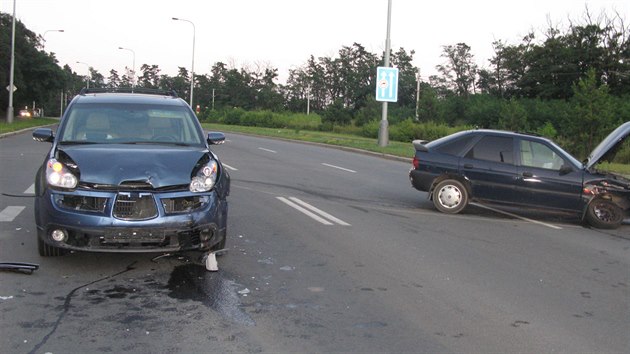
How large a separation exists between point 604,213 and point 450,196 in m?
2.51

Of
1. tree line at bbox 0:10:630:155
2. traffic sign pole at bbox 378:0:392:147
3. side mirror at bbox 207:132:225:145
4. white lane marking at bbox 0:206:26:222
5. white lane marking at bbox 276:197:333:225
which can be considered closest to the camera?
side mirror at bbox 207:132:225:145

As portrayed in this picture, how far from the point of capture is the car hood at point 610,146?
9.73 m

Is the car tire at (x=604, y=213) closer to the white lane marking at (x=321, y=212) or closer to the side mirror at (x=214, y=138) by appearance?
the white lane marking at (x=321, y=212)

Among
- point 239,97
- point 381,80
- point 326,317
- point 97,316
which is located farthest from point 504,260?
point 239,97

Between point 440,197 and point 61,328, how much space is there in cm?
759

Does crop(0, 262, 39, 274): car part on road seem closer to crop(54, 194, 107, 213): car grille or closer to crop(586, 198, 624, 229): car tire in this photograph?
crop(54, 194, 107, 213): car grille

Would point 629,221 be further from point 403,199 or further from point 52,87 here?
point 52,87

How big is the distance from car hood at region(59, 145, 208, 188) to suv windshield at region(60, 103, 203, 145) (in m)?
0.46

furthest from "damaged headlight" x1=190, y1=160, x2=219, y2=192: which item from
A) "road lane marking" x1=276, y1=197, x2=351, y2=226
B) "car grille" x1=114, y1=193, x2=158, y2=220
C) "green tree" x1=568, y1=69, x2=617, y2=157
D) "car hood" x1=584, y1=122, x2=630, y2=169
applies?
"green tree" x1=568, y1=69, x2=617, y2=157

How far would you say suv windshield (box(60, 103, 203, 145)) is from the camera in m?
6.96

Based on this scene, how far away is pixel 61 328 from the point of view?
4.61 m

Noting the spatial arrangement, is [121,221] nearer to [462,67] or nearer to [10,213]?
[10,213]

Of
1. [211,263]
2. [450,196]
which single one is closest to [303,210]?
[450,196]

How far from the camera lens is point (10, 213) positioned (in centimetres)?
912
